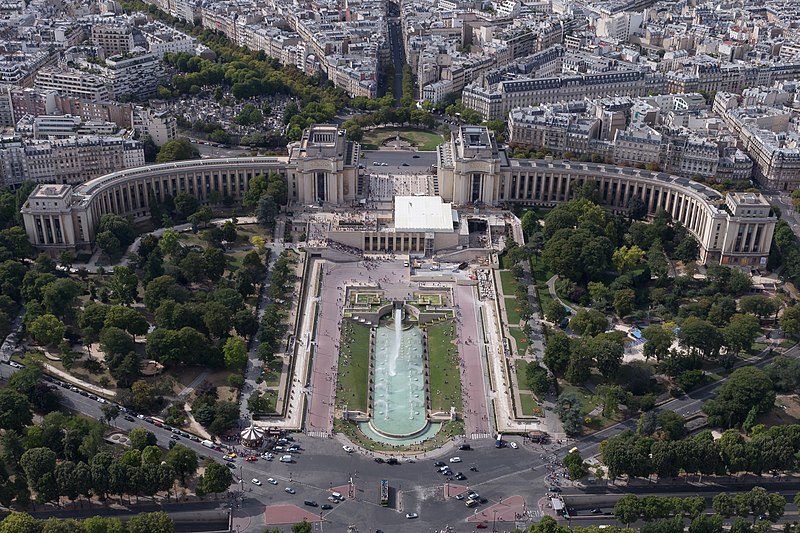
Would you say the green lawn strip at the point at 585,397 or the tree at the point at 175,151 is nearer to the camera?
the green lawn strip at the point at 585,397

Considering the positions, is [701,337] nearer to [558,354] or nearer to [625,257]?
[558,354]

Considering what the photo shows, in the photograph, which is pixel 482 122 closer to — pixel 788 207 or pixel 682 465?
pixel 788 207

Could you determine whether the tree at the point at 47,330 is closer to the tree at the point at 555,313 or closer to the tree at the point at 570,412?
the tree at the point at 570,412

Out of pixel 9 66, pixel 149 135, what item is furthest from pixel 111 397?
pixel 9 66

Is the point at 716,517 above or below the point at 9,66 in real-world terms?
below

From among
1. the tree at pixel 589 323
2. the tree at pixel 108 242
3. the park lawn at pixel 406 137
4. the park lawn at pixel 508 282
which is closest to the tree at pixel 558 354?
the tree at pixel 589 323

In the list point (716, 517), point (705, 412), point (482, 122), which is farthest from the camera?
point (482, 122)

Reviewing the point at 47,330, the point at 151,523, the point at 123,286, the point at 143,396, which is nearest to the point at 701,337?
the point at 143,396
